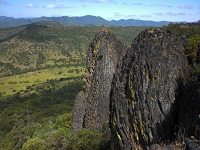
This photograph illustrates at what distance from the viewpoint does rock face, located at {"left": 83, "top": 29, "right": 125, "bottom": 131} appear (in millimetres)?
28156

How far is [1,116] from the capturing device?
96.3 m

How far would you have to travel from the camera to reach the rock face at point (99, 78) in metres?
→ 28.2

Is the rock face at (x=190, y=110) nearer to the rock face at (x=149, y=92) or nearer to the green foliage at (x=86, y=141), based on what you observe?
the rock face at (x=149, y=92)

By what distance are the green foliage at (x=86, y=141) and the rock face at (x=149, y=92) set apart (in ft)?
31.5

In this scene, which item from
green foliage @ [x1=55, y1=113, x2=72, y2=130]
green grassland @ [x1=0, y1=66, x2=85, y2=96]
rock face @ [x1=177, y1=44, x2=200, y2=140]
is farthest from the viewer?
green grassland @ [x1=0, y1=66, x2=85, y2=96]

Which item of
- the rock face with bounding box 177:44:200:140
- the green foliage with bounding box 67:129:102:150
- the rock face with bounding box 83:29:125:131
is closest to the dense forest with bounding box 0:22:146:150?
the green foliage with bounding box 67:129:102:150

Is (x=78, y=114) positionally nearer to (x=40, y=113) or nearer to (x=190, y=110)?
(x=190, y=110)

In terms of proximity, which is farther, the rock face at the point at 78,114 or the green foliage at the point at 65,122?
the green foliage at the point at 65,122

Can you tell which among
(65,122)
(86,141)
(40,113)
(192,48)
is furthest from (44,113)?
(192,48)

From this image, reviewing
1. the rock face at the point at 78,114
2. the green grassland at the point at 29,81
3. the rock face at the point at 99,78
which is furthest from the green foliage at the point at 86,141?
the green grassland at the point at 29,81

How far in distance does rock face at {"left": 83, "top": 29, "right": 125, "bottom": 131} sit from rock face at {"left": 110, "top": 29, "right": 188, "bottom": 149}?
1284 cm

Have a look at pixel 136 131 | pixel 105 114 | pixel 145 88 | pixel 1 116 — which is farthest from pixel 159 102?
pixel 1 116

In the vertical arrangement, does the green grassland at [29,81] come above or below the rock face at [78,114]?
below

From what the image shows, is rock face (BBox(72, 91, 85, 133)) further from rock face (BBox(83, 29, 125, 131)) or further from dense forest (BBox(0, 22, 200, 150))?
rock face (BBox(83, 29, 125, 131))
